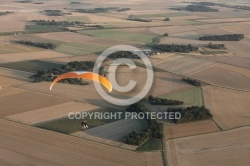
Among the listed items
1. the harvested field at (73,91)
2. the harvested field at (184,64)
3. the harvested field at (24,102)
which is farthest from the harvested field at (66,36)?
the harvested field at (24,102)

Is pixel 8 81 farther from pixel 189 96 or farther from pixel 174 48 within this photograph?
pixel 174 48

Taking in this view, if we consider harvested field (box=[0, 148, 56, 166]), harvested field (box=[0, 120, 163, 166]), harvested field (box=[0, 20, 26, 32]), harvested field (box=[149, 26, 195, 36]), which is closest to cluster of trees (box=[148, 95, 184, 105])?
harvested field (box=[0, 120, 163, 166])

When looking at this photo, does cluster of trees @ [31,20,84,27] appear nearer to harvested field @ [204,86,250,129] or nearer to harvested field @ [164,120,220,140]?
harvested field @ [204,86,250,129]

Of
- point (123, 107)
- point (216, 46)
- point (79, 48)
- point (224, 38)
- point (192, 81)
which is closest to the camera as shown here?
point (123, 107)

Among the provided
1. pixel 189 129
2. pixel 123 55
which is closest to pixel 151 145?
pixel 189 129

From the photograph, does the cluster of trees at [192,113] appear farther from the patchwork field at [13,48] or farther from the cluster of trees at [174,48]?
the patchwork field at [13,48]
